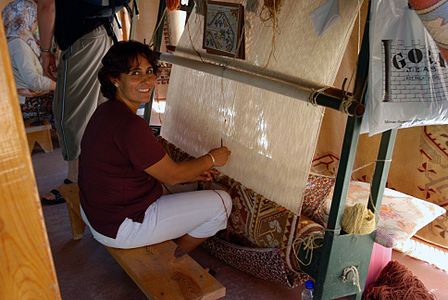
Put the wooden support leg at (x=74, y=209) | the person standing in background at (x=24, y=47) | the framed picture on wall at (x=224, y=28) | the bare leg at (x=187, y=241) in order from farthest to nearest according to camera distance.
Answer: the person standing in background at (x=24, y=47) < the wooden support leg at (x=74, y=209) < the bare leg at (x=187, y=241) < the framed picture on wall at (x=224, y=28)

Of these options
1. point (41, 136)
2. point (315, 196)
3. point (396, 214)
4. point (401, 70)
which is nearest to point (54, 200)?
point (41, 136)

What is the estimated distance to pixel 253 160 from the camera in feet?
5.81

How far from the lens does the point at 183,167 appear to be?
5.64 feet

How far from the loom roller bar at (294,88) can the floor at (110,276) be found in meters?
0.95

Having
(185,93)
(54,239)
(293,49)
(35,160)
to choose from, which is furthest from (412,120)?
(35,160)

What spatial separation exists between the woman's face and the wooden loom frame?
770 millimetres

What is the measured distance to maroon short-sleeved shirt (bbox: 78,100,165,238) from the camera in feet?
5.31

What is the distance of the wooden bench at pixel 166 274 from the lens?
144cm

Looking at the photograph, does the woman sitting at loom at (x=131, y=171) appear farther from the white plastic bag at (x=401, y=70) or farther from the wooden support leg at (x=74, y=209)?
the white plastic bag at (x=401, y=70)

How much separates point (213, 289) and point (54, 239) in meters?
1.29

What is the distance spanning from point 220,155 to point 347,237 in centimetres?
63

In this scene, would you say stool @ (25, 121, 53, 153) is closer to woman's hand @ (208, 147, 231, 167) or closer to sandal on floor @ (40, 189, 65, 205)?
sandal on floor @ (40, 189, 65, 205)

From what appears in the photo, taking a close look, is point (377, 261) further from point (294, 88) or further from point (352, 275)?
point (294, 88)

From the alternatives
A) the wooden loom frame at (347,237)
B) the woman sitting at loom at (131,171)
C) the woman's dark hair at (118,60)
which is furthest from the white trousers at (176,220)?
the woman's dark hair at (118,60)
